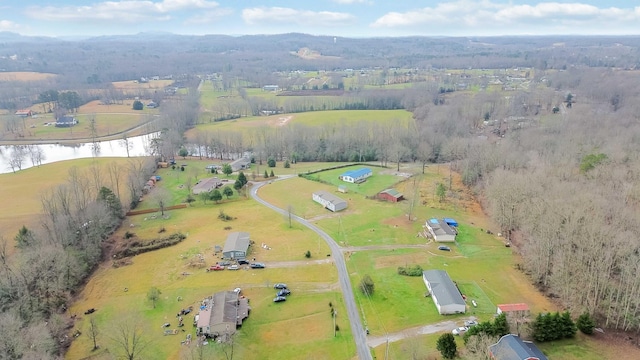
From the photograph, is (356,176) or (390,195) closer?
(390,195)

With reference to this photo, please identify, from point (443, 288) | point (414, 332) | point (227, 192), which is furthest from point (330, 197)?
point (414, 332)

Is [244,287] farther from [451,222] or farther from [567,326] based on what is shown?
[451,222]

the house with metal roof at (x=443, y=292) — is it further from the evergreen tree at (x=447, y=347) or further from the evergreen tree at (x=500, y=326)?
the evergreen tree at (x=447, y=347)

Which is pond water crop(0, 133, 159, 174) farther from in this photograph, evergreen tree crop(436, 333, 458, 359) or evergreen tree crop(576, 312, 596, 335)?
evergreen tree crop(576, 312, 596, 335)

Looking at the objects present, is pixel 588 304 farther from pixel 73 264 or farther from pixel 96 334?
pixel 73 264

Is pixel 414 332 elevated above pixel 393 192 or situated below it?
below

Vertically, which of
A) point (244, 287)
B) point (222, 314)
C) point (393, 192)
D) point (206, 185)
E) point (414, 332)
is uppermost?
point (206, 185)

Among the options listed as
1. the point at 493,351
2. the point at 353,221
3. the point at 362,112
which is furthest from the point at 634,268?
the point at 362,112
